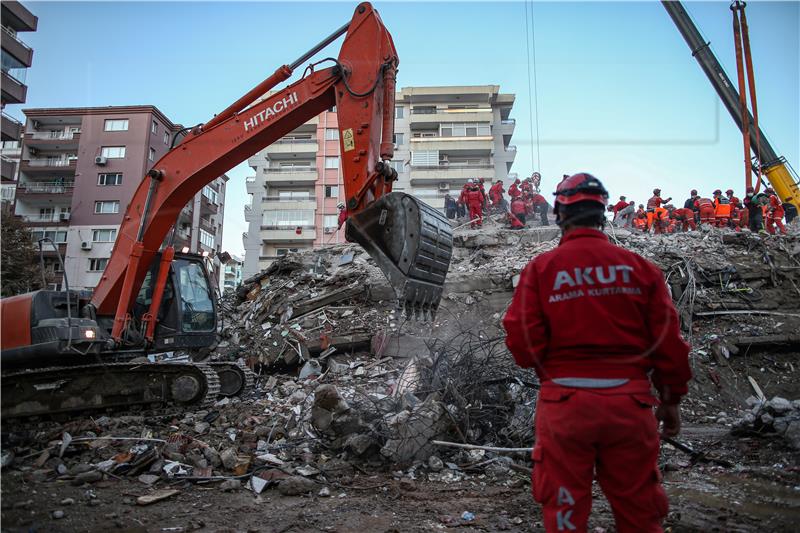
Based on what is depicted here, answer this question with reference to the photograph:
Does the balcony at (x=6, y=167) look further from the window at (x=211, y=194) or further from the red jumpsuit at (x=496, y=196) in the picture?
the window at (x=211, y=194)

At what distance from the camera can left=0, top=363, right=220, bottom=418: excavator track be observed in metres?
5.37

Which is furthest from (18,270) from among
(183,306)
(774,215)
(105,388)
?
(774,215)

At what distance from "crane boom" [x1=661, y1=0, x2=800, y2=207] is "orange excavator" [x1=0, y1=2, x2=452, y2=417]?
16.4 meters

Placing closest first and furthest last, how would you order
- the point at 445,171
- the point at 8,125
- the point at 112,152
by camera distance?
the point at 8,125 < the point at 112,152 < the point at 445,171

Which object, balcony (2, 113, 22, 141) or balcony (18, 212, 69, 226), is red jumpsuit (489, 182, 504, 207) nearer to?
balcony (2, 113, 22, 141)

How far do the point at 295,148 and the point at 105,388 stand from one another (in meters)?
36.4

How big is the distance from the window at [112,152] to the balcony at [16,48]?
18.8 meters

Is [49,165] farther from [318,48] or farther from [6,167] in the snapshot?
[318,48]

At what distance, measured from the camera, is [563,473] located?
73.0 inches

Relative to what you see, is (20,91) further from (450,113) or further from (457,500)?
(450,113)

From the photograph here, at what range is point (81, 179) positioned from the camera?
84.5 feet

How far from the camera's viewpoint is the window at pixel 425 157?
38.1 m

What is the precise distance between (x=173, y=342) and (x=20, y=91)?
3.64 meters

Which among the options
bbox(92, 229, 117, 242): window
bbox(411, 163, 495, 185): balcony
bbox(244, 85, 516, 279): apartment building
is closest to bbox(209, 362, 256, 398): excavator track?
bbox(92, 229, 117, 242): window
